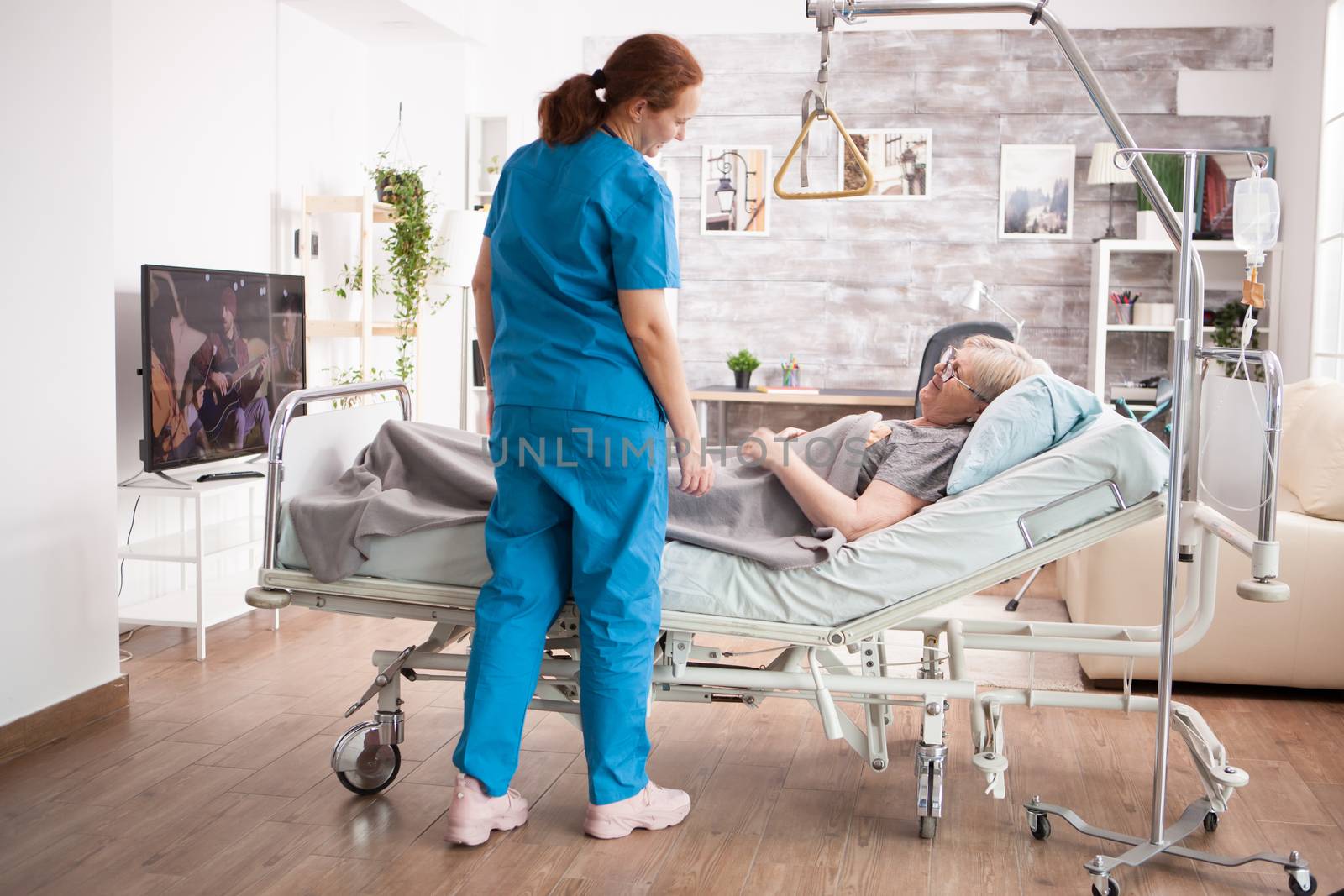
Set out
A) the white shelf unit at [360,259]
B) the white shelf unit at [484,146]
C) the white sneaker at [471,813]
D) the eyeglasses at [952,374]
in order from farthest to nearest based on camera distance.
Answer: the white shelf unit at [484,146], the white shelf unit at [360,259], the eyeglasses at [952,374], the white sneaker at [471,813]

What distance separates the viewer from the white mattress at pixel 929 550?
7.11 ft

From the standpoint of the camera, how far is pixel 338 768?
2350 mm

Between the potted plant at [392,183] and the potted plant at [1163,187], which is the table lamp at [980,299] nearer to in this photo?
the potted plant at [1163,187]

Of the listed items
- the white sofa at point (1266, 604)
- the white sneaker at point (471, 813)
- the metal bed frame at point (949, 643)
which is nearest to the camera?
the metal bed frame at point (949, 643)

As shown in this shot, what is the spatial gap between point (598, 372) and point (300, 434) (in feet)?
2.29

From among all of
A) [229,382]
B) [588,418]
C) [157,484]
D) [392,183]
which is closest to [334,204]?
[392,183]

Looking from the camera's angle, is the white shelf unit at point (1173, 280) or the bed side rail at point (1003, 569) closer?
the bed side rail at point (1003, 569)

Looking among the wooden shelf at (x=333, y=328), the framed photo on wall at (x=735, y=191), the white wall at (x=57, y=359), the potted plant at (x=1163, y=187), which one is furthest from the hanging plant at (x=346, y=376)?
the potted plant at (x=1163, y=187)

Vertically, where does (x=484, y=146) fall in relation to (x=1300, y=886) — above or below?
above

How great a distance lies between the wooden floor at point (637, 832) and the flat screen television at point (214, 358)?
0.78 metres

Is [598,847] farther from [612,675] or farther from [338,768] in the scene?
[338,768]

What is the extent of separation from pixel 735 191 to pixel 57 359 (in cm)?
404

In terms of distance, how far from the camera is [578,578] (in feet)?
7.09

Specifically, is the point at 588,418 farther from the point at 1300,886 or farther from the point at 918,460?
the point at 1300,886
